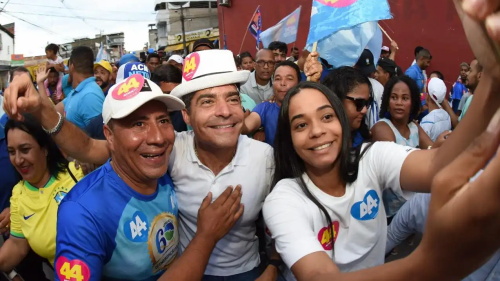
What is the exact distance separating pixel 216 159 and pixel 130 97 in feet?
2.35

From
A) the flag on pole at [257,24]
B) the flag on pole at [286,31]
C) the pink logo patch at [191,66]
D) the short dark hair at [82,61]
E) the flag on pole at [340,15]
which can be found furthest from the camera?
the flag on pole at [257,24]

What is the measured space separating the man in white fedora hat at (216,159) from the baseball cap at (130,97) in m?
0.32

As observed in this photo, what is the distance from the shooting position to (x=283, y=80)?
4.29m

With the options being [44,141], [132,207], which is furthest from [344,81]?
[44,141]

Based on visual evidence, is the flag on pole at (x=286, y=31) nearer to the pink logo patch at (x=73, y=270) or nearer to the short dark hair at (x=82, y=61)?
the short dark hair at (x=82, y=61)

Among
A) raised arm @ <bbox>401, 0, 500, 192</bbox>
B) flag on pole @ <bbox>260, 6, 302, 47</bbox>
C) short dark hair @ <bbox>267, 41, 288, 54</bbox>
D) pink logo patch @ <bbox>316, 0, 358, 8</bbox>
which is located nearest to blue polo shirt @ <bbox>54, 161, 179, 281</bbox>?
raised arm @ <bbox>401, 0, 500, 192</bbox>

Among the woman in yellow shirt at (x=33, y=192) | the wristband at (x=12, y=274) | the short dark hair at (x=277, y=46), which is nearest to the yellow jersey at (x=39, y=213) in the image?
the woman in yellow shirt at (x=33, y=192)

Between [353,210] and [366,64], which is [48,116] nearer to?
[353,210]

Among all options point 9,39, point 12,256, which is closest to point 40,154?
point 12,256

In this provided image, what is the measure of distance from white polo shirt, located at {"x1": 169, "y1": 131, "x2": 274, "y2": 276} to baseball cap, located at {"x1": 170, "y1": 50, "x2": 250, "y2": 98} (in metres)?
A: 0.39

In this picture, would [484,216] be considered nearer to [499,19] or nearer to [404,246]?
[499,19]

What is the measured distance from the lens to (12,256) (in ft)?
8.73

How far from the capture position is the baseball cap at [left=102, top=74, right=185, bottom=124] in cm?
195

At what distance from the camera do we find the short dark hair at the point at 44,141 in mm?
2732
